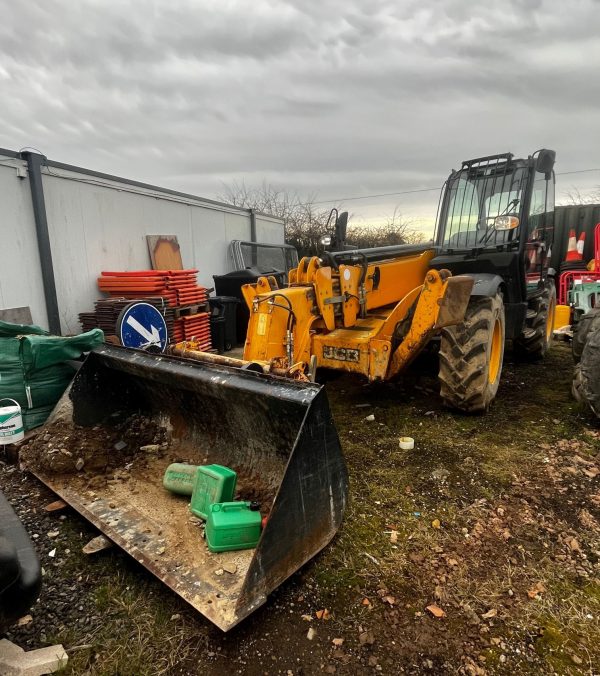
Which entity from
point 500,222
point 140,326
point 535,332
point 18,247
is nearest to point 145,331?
point 140,326

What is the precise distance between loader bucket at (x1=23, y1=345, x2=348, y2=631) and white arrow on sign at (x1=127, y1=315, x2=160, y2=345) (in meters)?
1.40

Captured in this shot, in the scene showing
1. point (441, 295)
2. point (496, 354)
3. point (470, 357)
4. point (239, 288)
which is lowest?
point (496, 354)

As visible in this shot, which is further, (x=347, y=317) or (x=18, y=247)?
(x=18, y=247)

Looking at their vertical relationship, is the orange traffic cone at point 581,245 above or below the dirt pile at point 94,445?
above

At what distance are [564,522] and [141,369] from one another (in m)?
2.98

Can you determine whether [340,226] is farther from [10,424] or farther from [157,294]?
[157,294]

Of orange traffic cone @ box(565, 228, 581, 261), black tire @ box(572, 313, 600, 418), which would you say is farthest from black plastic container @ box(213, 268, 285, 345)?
orange traffic cone @ box(565, 228, 581, 261)

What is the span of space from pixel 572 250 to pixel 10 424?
1231 centimetres

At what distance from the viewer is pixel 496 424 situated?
446 centimetres

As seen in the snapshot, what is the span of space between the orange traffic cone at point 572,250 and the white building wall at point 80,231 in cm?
902

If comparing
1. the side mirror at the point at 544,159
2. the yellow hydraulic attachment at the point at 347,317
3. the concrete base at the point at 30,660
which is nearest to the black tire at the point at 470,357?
the yellow hydraulic attachment at the point at 347,317

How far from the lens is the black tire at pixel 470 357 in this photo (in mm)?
4285

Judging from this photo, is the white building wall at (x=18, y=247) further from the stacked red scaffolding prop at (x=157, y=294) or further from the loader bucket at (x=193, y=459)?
the loader bucket at (x=193, y=459)

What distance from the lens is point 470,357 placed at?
14.1ft
